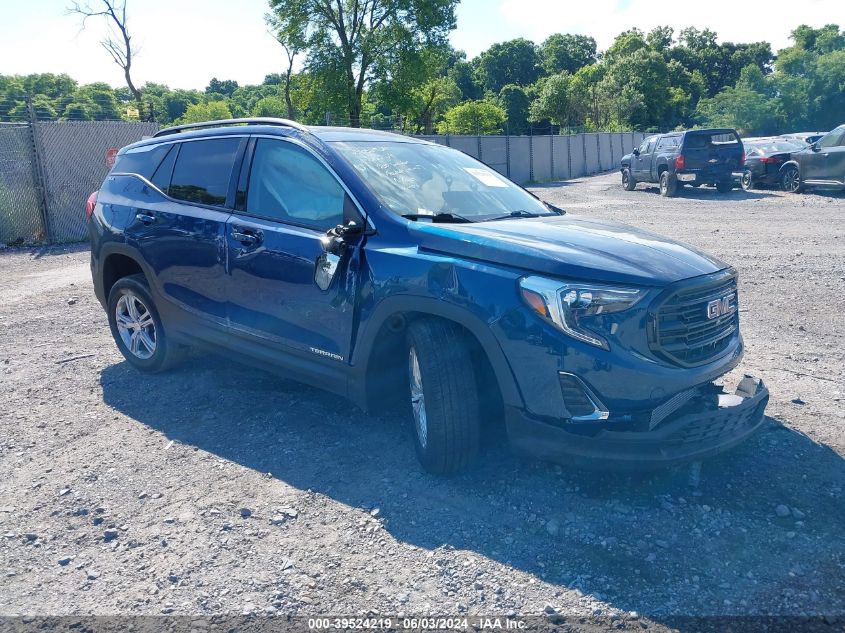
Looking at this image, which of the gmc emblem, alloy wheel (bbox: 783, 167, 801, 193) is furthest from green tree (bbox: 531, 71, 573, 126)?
the gmc emblem

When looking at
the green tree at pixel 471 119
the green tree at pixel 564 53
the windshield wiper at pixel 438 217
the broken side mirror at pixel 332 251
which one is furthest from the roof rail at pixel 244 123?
the green tree at pixel 564 53

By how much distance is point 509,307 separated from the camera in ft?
11.5

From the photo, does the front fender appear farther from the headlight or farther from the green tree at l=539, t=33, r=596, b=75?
the green tree at l=539, t=33, r=596, b=75

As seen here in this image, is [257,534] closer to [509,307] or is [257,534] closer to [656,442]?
[509,307]

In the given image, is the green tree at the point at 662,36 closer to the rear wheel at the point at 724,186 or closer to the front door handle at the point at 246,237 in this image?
the rear wheel at the point at 724,186

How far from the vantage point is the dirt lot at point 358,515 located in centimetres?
309

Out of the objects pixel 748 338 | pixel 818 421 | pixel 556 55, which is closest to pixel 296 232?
pixel 818 421

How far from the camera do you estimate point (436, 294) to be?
3.74 meters

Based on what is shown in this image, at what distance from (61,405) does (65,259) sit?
849cm

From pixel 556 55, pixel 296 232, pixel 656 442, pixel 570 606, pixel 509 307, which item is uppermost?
pixel 556 55

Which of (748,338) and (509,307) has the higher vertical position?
(509,307)

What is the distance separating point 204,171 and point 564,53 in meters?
108

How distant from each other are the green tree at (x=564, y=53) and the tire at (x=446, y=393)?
10549cm

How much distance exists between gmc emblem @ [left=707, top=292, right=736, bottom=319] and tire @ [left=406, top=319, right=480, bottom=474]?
122cm
